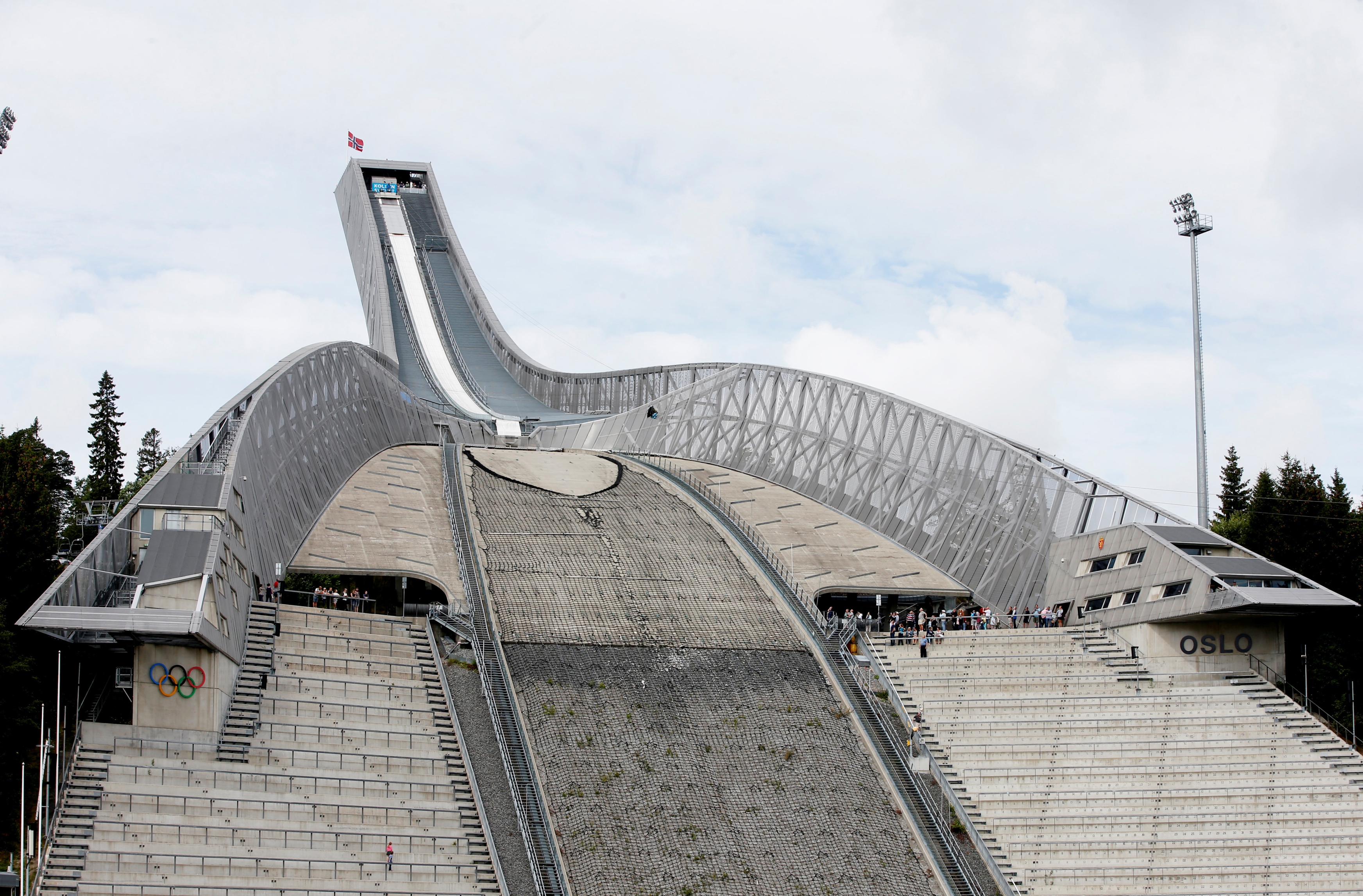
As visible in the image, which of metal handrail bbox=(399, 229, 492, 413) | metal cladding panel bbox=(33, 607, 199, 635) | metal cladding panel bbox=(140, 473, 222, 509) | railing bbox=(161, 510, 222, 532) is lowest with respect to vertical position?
metal cladding panel bbox=(33, 607, 199, 635)

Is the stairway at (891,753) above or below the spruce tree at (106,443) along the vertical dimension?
below

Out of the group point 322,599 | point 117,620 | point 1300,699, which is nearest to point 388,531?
point 322,599

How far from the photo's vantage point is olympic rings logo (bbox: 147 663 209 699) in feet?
75.5

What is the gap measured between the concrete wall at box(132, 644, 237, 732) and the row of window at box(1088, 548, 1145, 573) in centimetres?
2042

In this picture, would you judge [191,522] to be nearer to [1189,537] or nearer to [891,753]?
[891,753]

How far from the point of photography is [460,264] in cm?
7425

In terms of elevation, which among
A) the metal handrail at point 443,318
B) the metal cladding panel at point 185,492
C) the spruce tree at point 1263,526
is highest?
the metal handrail at point 443,318

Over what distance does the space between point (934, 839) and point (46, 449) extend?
113ft

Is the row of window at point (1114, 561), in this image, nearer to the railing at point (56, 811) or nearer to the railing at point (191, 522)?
the railing at point (191, 522)

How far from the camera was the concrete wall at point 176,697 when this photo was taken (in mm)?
22922

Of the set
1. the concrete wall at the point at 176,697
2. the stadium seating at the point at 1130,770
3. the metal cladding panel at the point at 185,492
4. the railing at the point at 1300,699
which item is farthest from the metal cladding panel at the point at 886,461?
the concrete wall at the point at 176,697

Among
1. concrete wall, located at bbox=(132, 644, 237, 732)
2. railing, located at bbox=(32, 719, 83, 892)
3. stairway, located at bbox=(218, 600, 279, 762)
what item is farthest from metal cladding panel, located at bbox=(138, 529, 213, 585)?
railing, located at bbox=(32, 719, 83, 892)

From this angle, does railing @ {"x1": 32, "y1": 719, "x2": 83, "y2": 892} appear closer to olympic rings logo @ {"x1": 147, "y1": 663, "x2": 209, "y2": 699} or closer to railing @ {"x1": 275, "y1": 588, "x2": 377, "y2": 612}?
olympic rings logo @ {"x1": 147, "y1": 663, "x2": 209, "y2": 699}

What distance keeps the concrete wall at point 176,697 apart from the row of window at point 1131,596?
20095mm
